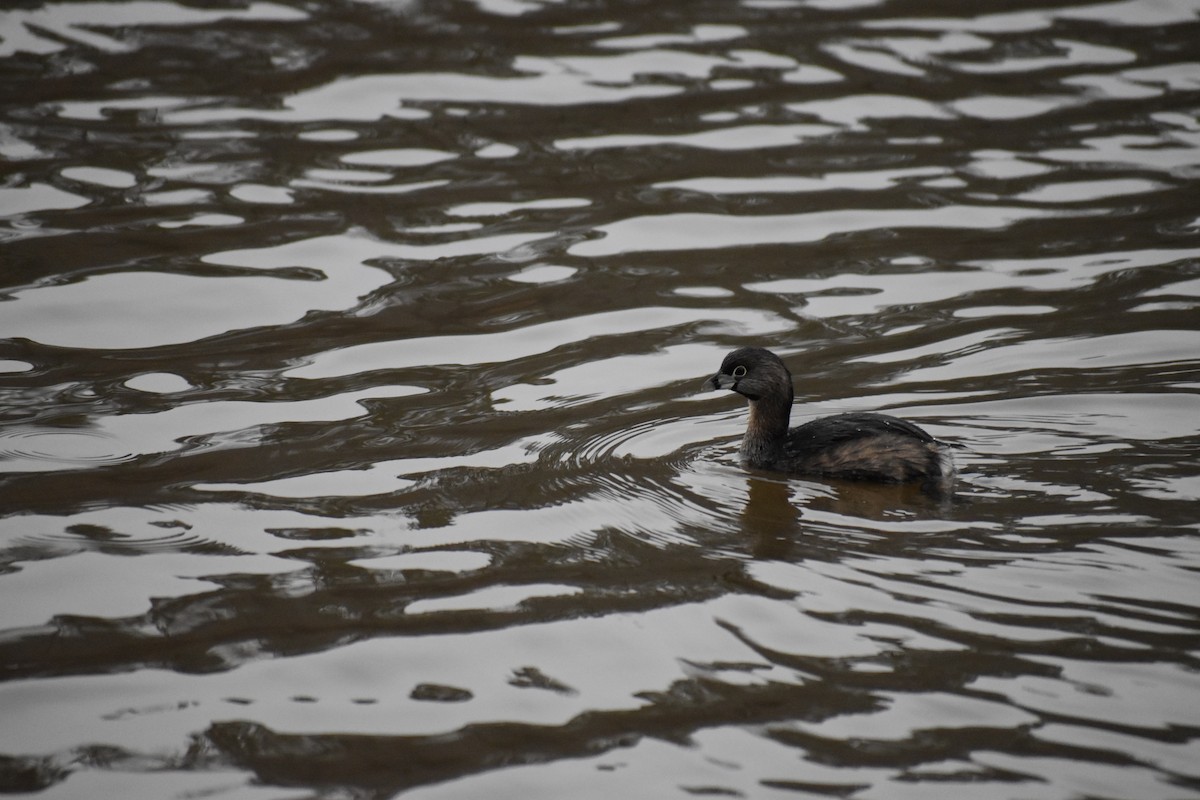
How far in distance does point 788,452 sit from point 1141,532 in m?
1.76

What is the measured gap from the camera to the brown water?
468cm

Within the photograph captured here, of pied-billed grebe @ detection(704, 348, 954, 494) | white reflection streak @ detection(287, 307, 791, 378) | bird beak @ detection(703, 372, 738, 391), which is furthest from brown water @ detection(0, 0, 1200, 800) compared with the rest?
bird beak @ detection(703, 372, 738, 391)

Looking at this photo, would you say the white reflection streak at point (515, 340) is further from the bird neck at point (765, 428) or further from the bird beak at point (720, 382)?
the bird neck at point (765, 428)

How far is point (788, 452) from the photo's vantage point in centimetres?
686

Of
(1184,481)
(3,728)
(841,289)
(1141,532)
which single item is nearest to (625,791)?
(3,728)

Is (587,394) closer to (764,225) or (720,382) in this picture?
(720,382)

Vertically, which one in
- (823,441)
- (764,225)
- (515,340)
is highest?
(764,225)

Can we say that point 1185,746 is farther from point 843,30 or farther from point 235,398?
point 843,30

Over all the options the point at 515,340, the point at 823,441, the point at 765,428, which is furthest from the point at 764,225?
the point at 823,441

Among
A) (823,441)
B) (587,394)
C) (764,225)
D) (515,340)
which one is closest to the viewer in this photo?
(823,441)

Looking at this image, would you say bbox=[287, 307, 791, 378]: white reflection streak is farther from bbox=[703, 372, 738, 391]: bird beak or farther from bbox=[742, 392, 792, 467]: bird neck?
bbox=[742, 392, 792, 467]: bird neck

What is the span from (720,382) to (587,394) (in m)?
0.89

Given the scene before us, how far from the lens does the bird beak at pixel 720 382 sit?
7.11 m

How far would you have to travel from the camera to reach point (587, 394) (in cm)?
770
